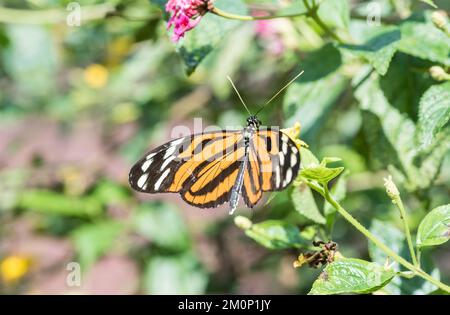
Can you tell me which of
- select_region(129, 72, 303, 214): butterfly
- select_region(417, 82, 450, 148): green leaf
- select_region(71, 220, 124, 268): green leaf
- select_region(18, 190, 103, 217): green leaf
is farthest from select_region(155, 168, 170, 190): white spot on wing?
select_region(18, 190, 103, 217): green leaf

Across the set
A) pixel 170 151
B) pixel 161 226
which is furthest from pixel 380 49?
pixel 161 226

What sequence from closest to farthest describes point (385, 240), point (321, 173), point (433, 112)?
1. point (321, 173)
2. point (433, 112)
3. point (385, 240)

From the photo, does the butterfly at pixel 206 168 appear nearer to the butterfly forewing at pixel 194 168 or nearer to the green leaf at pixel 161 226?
the butterfly forewing at pixel 194 168

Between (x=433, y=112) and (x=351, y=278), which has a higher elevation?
(x=433, y=112)

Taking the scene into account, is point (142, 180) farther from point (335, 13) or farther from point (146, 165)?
point (335, 13)

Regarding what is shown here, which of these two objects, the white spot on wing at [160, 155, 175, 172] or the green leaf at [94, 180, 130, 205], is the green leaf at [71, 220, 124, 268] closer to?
the green leaf at [94, 180, 130, 205]

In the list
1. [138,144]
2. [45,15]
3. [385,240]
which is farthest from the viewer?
[138,144]
